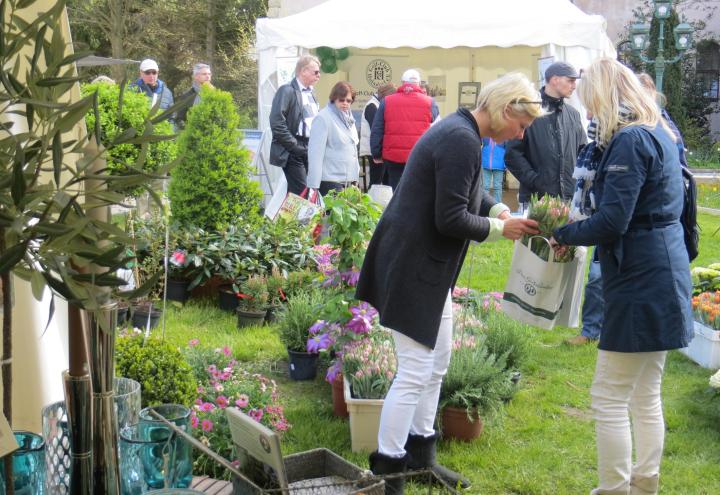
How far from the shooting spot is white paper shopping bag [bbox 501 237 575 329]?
151 inches

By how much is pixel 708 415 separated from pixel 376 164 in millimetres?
6425

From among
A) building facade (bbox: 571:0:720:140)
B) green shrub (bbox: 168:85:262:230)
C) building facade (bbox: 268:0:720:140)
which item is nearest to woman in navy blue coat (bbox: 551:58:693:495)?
green shrub (bbox: 168:85:262:230)

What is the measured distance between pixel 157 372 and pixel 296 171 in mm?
5622

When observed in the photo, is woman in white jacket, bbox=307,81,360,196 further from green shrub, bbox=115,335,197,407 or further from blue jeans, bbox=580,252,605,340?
green shrub, bbox=115,335,197,407

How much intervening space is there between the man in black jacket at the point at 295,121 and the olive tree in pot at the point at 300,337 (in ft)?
11.3

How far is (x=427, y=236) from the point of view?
3.39 m

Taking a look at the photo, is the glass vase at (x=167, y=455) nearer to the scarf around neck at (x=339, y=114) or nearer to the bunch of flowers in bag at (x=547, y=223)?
the bunch of flowers in bag at (x=547, y=223)

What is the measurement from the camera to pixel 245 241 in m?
7.23

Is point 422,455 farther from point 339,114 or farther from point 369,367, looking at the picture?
point 339,114

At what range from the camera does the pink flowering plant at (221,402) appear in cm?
365

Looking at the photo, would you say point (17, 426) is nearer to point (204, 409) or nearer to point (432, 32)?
point (204, 409)

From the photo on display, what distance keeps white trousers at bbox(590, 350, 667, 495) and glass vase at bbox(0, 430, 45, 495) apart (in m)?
2.32

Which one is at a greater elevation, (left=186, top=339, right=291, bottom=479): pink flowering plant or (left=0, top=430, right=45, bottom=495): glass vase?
(left=0, top=430, right=45, bottom=495): glass vase

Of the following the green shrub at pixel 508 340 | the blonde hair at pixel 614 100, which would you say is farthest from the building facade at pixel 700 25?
the blonde hair at pixel 614 100
